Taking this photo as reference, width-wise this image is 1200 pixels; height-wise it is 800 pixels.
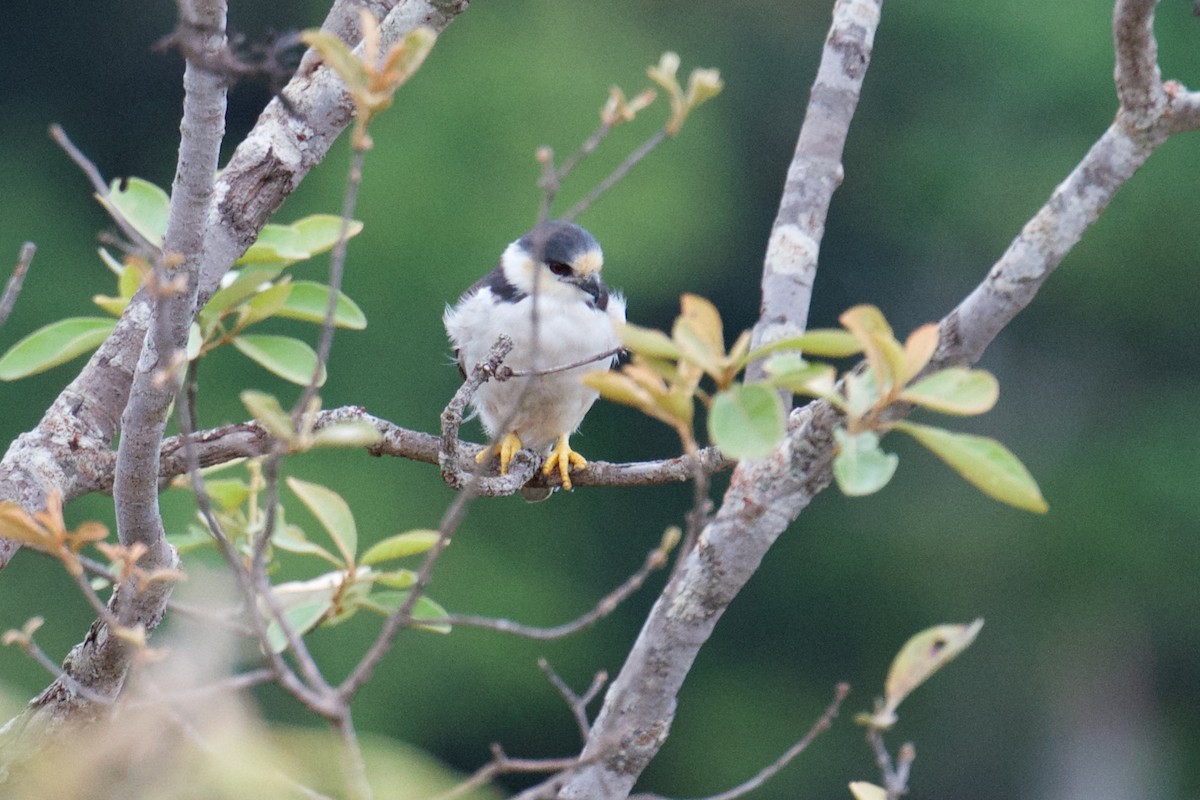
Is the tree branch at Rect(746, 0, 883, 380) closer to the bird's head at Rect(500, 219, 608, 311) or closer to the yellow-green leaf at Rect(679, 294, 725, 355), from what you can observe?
the yellow-green leaf at Rect(679, 294, 725, 355)

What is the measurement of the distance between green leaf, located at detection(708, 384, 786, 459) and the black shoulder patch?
207 centimetres

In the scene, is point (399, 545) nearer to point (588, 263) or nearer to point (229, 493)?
point (229, 493)

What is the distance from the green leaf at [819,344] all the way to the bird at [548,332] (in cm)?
175

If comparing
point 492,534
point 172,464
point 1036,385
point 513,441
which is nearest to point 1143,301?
point 1036,385

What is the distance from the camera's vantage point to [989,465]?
1.08 meters

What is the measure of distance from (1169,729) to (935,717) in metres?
1.45

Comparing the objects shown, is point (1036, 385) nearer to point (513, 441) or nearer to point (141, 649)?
point (513, 441)

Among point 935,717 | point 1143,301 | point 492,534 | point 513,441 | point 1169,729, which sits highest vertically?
point 492,534

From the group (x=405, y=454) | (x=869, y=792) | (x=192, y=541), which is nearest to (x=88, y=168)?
(x=192, y=541)

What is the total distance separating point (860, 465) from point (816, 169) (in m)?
0.87

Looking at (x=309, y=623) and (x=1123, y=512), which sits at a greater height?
(x=309, y=623)

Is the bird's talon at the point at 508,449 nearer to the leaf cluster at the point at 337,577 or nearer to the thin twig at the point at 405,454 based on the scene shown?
the thin twig at the point at 405,454

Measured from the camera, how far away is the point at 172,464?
214 centimetres

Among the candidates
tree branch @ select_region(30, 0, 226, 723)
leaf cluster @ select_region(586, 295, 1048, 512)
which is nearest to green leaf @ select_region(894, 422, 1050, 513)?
leaf cluster @ select_region(586, 295, 1048, 512)
